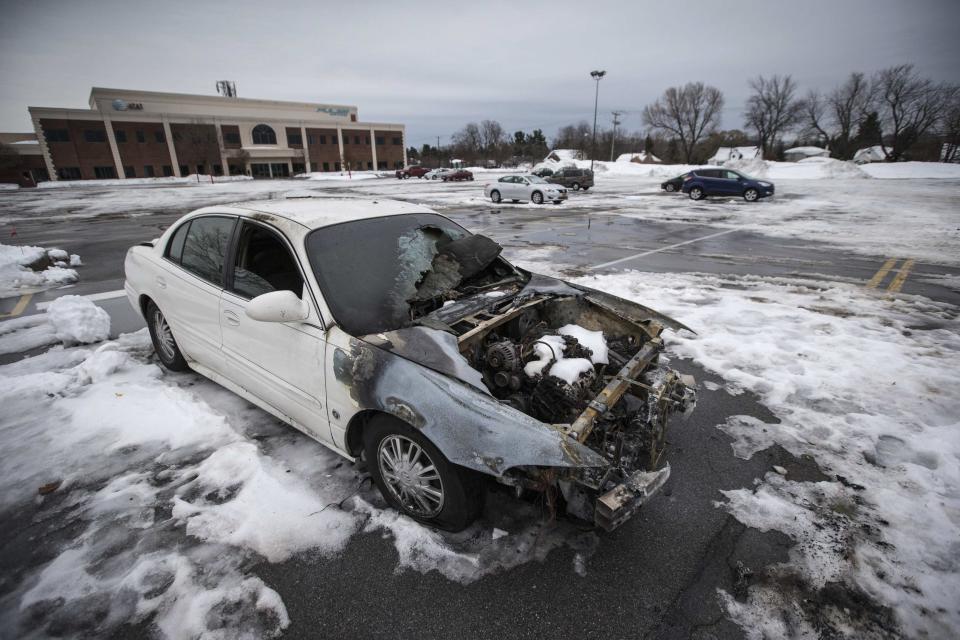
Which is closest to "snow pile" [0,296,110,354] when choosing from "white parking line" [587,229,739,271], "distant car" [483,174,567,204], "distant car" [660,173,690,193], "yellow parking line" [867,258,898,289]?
"white parking line" [587,229,739,271]

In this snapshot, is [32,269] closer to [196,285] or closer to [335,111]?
[196,285]

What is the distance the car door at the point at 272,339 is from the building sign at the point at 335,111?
249 ft

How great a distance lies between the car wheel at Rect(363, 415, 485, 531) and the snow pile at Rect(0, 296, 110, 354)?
4436 millimetres

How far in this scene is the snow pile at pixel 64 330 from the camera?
16.1ft

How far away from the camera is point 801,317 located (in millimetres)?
5816

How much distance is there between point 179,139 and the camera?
55.7 metres

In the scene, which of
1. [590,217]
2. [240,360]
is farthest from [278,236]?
[590,217]

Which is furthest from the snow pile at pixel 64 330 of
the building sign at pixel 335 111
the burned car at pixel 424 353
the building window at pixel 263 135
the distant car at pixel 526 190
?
the building sign at pixel 335 111

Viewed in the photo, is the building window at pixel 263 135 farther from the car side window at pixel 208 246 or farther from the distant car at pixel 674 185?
the car side window at pixel 208 246

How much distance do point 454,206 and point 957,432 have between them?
18.7 meters

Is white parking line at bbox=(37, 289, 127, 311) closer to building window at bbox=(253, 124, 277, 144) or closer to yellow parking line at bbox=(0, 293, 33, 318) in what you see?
yellow parking line at bbox=(0, 293, 33, 318)

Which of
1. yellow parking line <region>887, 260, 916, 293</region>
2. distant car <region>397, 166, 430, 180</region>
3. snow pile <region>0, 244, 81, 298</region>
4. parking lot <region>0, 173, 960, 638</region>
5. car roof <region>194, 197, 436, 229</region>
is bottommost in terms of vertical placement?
parking lot <region>0, 173, 960, 638</region>

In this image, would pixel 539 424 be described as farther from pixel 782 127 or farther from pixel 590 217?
pixel 782 127

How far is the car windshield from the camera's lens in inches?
107
